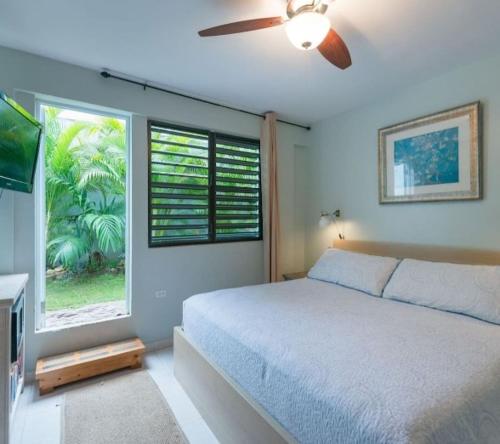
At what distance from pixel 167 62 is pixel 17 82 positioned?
1.18 meters

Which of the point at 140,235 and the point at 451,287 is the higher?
the point at 140,235

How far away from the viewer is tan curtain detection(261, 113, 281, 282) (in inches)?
136

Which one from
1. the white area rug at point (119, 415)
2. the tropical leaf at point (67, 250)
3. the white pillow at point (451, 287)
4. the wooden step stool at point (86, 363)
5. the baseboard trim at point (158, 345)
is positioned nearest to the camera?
the white area rug at point (119, 415)

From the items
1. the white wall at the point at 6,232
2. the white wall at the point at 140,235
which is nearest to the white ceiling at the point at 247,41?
the white wall at the point at 140,235

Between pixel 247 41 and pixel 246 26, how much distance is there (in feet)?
1.71

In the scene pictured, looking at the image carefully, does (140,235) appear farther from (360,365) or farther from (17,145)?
(360,365)

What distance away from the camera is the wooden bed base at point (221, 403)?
129 centimetres

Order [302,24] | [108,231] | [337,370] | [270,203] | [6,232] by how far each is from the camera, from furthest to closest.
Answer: [270,203] < [108,231] < [6,232] < [302,24] < [337,370]

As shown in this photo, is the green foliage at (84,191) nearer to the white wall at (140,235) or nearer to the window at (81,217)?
the window at (81,217)

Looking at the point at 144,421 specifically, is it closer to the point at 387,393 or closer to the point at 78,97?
the point at 387,393

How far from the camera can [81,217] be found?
2773mm

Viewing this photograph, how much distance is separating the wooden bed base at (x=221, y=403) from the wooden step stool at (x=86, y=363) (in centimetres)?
52

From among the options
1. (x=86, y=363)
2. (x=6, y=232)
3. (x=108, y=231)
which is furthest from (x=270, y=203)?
(x=6, y=232)

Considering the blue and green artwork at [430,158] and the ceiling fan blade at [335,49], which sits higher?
the ceiling fan blade at [335,49]
